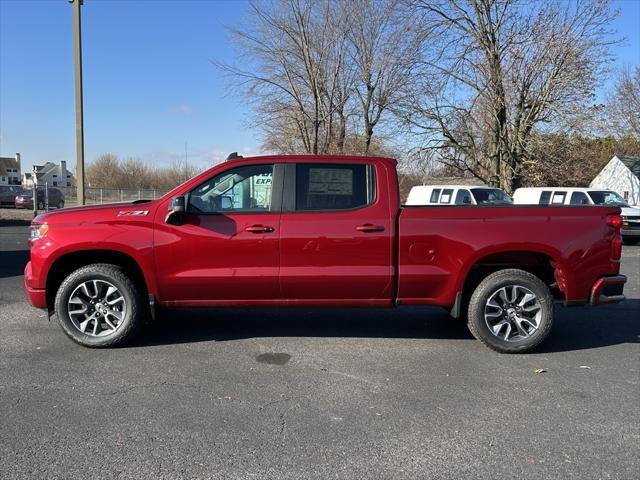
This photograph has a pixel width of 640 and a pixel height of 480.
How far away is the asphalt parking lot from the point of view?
3.05 m

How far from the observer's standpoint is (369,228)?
4.93 metres

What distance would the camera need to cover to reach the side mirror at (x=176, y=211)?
4786 mm

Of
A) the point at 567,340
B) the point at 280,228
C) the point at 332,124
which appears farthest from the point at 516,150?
the point at 280,228

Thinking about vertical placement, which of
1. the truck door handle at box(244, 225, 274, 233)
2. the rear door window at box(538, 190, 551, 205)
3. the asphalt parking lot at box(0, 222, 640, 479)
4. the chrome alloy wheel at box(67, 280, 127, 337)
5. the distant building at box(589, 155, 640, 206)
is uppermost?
the distant building at box(589, 155, 640, 206)

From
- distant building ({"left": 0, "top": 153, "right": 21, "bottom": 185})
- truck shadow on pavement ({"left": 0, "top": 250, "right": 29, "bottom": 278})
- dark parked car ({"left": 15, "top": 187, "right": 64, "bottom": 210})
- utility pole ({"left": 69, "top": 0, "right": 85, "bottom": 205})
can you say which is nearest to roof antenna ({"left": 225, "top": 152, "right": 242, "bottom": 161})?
truck shadow on pavement ({"left": 0, "top": 250, "right": 29, "bottom": 278})

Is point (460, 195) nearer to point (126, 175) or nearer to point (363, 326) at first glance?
point (363, 326)

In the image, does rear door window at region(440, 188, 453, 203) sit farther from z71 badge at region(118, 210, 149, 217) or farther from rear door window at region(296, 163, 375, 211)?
z71 badge at region(118, 210, 149, 217)

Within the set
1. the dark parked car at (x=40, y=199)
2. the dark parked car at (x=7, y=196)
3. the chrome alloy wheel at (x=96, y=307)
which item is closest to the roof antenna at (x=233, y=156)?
the chrome alloy wheel at (x=96, y=307)

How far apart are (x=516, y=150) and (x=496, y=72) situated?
3.89 metres

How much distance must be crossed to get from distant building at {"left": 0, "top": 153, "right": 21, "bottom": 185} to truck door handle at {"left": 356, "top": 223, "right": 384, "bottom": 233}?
353ft

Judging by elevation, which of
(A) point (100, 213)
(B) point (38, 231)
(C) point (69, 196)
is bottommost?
(B) point (38, 231)

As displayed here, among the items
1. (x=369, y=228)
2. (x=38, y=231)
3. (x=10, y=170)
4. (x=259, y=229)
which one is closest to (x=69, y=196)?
(x=38, y=231)

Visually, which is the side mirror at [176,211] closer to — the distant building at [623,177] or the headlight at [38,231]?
the headlight at [38,231]

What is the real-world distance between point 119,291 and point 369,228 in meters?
2.49
